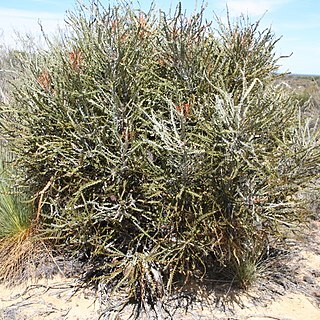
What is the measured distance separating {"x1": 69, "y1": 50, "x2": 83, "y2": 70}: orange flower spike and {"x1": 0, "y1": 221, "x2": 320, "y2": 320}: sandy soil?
191cm

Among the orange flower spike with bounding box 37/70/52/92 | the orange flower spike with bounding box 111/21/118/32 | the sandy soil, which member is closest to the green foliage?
the sandy soil

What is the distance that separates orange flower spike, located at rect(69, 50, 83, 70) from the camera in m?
3.46

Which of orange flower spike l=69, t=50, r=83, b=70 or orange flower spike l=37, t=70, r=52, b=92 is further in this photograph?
orange flower spike l=37, t=70, r=52, b=92

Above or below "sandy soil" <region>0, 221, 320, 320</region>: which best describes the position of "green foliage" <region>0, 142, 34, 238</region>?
above

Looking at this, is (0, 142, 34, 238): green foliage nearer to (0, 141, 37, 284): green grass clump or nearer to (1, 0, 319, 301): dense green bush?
(0, 141, 37, 284): green grass clump

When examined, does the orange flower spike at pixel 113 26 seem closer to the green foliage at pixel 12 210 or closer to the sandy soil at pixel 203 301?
the green foliage at pixel 12 210

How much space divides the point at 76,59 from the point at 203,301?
2293mm

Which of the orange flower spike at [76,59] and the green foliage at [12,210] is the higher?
the orange flower spike at [76,59]

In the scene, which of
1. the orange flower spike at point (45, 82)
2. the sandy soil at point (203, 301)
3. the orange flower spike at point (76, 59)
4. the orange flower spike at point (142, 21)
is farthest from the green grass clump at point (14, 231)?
the orange flower spike at point (142, 21)

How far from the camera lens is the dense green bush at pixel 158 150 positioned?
3150 mm

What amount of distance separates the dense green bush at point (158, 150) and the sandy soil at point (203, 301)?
0.19 m

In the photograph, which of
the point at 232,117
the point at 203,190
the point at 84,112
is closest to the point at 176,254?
the point at 203,190

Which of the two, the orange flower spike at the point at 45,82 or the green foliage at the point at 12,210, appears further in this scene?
the green foliage at the point at 12,210

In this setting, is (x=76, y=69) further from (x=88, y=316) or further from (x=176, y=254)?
(x=88, y=316)
